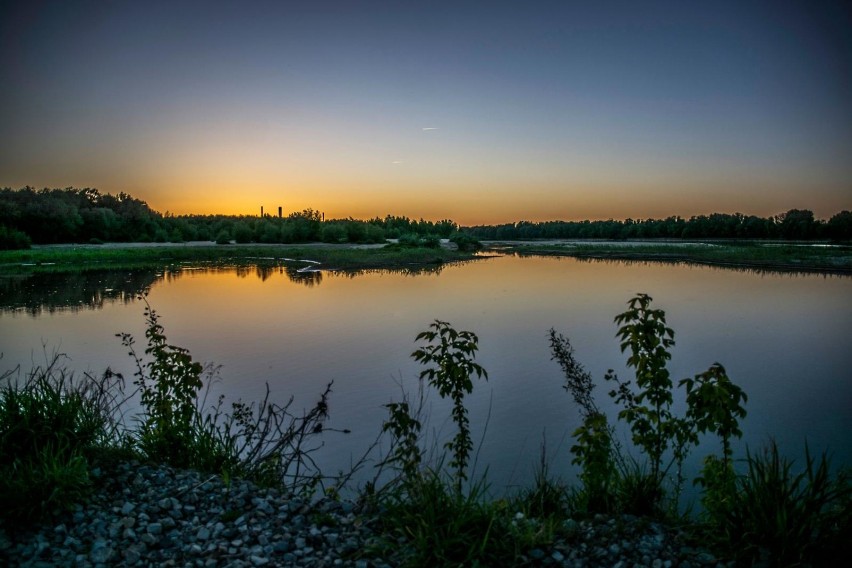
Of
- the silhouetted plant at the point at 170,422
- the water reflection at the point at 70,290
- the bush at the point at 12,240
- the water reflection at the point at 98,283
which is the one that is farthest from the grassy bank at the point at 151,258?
the silhouetted plant at the point at 170,422

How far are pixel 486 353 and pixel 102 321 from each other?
13.6m

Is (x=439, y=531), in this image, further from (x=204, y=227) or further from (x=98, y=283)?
(x=204, y=227)

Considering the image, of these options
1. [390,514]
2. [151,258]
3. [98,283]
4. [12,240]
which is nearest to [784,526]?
[390,514]

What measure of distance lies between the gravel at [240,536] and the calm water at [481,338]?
2830 mm

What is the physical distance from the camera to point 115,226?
67.5 metres

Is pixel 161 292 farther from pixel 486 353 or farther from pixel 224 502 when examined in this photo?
pixel 224 502

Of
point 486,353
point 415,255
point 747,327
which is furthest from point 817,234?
point 486,353

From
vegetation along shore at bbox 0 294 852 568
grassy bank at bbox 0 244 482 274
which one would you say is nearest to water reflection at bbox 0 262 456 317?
grassy bank at bbox 0 244 482 274

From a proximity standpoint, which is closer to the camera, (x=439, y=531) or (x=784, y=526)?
(x=784, y=526)

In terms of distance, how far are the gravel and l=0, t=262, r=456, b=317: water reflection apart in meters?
11.1

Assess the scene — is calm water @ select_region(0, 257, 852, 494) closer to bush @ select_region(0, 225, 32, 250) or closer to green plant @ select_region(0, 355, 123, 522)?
green plant @ select_region(0, 355, 123, 522)

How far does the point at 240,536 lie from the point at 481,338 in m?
12.6

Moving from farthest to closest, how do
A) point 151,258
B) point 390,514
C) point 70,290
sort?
point 151,258 → point 70,290 → point 390,514

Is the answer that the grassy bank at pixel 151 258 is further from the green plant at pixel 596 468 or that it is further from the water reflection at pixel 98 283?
the green plant at pixel 596 468
